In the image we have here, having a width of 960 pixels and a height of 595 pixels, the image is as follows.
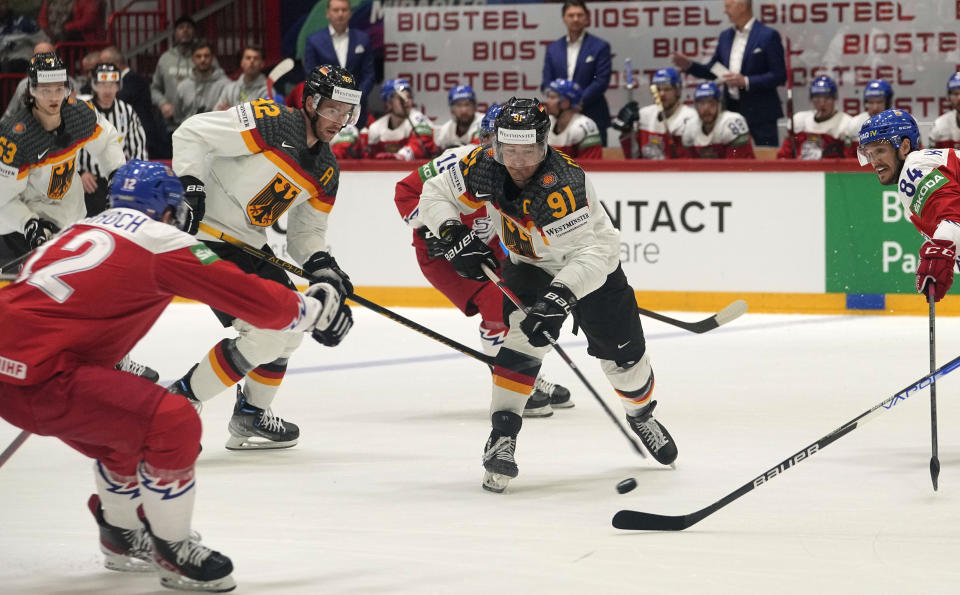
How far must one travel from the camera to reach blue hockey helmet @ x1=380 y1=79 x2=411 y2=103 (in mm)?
9547

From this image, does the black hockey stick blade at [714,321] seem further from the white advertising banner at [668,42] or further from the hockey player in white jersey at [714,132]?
the white advertising banner at [668,42]

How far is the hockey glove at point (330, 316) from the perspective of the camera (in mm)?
3258

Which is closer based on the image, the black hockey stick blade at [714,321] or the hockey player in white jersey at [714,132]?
the black hockey stick blade at [714,321]

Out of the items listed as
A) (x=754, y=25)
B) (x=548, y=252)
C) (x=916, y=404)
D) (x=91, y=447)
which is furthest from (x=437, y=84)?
(x=91, y=447)

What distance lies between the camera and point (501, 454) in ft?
13.6

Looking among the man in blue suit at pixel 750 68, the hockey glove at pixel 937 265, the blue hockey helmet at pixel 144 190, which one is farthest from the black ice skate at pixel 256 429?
the man in blue suit at pixel 750 68

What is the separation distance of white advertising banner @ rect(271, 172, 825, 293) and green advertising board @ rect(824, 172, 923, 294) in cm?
7

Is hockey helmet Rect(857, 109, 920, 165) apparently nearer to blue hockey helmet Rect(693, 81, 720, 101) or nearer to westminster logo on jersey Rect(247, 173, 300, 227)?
westminster logo on jersey Rect(247, 173, 300, 227)

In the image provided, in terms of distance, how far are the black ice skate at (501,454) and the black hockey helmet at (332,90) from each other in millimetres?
1165

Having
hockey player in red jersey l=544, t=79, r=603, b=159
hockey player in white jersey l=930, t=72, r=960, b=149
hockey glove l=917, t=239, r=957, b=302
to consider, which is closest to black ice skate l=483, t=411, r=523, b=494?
hockey glove l=917, t=239, r=957, b=302

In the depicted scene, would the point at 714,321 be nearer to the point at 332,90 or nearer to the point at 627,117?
the point at 332,90

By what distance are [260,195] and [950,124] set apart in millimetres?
5308

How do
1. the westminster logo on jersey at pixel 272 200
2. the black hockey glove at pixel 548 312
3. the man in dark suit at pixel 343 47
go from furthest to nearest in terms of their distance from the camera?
the man in dark suit at pixel 343 47 → the westminster logo on jersey at pixel 272 200 → the black hockey glove at pixel 548 312

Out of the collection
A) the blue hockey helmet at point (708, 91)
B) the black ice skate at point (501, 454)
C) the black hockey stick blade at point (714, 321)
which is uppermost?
the blue hockey helmet at point (708, 91)
